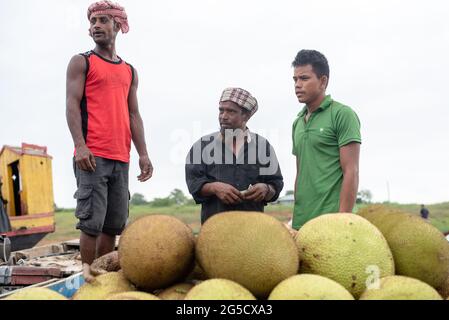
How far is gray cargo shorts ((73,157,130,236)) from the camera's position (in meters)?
3.10

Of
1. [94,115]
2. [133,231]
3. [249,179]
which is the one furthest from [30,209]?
[133,231]

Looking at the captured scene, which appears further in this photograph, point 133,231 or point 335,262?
point 133,231

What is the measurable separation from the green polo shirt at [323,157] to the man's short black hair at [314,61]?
19 centimetres

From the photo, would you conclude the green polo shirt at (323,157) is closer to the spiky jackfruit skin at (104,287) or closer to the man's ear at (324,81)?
the man's ear at (324,81)

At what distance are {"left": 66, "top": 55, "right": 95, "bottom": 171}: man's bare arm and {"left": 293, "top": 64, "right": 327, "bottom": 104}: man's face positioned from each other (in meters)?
1.44

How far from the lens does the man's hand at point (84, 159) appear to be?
307 cm

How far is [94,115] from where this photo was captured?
10.7 feet

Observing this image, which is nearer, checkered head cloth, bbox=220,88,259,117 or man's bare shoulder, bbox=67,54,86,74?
checkered head cloth, bbox=220,88,259,117

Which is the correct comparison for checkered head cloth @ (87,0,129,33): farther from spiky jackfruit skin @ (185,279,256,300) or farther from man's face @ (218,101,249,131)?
spiky jackfruit skin @ (185,279,256,300)

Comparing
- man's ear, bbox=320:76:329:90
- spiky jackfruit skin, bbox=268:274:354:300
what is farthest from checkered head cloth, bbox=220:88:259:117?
spiky jackfruit skin, bbox=268:274:354:300

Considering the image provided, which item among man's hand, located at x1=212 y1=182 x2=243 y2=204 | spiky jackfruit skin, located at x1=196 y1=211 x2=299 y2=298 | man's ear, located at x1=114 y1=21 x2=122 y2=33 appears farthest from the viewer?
man's ear, located at x1=114 y1=21 x2=122 y2=33

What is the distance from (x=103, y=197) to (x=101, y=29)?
119 centimetres
